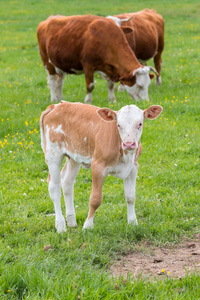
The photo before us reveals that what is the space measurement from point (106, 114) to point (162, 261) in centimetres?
158

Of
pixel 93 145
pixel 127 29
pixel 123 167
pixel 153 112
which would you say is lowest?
pixel 127 29

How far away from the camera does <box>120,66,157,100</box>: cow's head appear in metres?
10.7

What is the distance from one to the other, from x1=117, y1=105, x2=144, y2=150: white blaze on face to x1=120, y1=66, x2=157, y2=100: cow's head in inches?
242

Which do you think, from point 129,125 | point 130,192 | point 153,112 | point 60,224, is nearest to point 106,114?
point 129,125

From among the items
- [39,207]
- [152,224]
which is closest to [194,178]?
[152,224]

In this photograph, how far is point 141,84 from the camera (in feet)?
35.2

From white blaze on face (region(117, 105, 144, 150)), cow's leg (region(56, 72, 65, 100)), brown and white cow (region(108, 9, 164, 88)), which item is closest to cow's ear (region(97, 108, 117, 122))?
white blaze on face (region(117, 105, 144, 150))

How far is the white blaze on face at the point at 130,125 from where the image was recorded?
4.44m

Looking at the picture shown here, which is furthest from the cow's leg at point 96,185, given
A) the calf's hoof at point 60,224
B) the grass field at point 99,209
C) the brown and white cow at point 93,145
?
the calf's hoof at point 60,224

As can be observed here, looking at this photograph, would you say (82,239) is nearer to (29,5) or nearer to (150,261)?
(150,261)

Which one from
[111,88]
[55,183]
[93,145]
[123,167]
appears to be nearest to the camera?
[123,167]

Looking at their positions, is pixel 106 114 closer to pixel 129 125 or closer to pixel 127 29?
pixel 129 125

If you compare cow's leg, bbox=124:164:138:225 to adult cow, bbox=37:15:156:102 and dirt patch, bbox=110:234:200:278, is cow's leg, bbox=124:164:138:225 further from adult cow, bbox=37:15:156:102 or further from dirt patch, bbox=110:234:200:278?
adult cow, bbox=37:15:156:102

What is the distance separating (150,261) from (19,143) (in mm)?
4371
